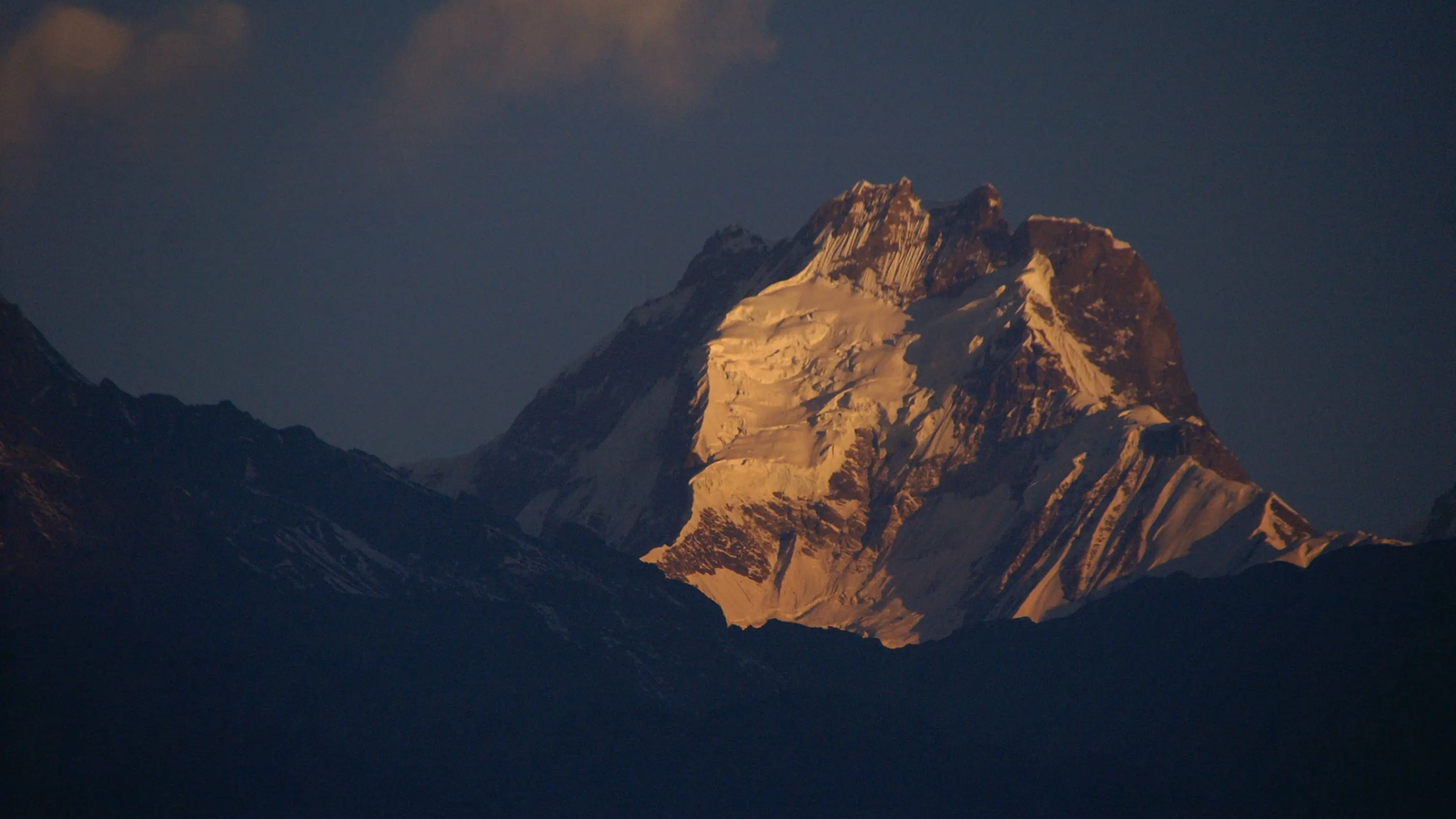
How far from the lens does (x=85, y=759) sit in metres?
185

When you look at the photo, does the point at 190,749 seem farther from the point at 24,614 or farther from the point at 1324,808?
the point at 1324,808

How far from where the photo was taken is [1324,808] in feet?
652

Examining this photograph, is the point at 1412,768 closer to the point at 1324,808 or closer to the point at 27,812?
the point at 1324,808

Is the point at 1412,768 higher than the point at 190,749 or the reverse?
higher

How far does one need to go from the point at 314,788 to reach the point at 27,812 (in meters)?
27.8

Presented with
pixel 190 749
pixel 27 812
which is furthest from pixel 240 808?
pixel 27 812

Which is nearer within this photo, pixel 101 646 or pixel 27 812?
pixel 27 812

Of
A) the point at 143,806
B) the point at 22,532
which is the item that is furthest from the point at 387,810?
the point at 22,532

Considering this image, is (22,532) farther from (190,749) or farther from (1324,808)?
(1324,808)

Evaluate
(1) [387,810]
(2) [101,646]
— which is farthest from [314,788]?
(2) [101,646]

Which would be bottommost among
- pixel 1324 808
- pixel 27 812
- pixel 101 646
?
pixel 27 812

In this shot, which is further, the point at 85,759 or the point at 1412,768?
the point at 1412,768

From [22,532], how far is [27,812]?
30.3 metres

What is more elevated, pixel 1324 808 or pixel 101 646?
pixel 1324 808
